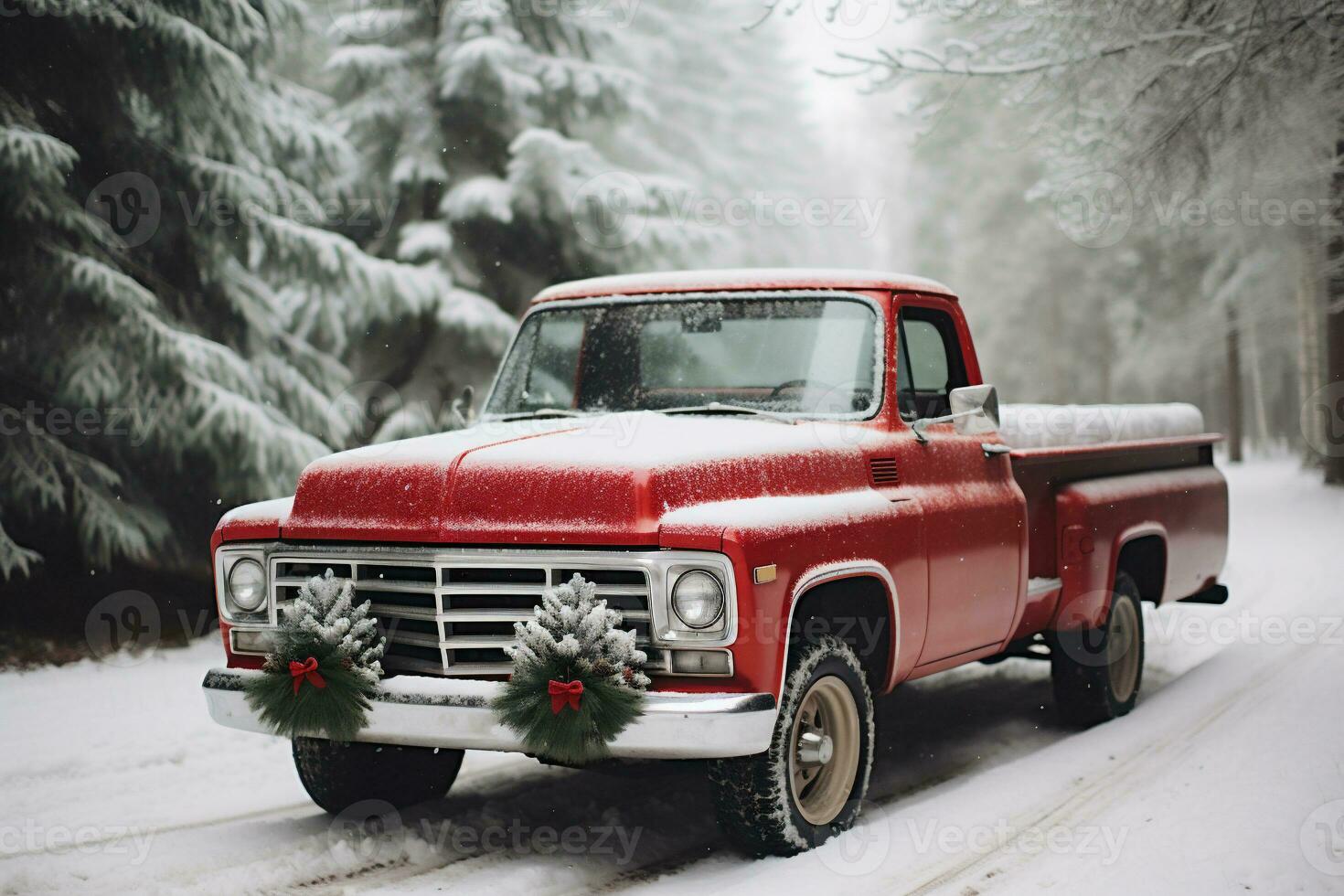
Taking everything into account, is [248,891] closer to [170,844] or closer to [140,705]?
[170,844]

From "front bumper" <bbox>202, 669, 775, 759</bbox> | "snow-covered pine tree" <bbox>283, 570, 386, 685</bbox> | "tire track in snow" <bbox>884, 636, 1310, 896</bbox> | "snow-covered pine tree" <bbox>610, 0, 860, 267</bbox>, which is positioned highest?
"snow-covered pine tree" <bbox>610, 0, 860, 267</bbox>

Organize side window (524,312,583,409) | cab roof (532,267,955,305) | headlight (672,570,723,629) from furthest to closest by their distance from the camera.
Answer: side window (524,312,583,409), cab roof (532,267,955,305), headlight (672,570,723,629)

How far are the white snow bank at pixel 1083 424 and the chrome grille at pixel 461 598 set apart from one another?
2725 millimetres

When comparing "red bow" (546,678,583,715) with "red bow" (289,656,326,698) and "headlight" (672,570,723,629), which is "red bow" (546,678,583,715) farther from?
"red bow" (289,656,326,698)

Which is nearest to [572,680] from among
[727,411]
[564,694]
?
[564,694]

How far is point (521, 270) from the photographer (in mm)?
14586

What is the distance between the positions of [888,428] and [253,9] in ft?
23.5

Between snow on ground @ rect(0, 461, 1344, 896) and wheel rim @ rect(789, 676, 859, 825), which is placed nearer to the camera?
snow on ground @ rect(0, 461, 1344, 896)

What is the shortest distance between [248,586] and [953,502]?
3.05 meters

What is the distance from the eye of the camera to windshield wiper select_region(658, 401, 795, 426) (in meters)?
5.57

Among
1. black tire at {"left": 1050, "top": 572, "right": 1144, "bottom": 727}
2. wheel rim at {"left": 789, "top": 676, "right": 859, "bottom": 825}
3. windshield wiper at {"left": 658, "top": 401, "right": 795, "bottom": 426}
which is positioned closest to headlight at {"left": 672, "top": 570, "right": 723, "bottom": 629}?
wheel rim at {"left": 789, "top": 676, "right": 859, "bottom": 825}

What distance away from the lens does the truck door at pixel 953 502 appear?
5762 millimetres

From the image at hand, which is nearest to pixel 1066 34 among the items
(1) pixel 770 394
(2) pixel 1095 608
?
(2) pixel 1095 608

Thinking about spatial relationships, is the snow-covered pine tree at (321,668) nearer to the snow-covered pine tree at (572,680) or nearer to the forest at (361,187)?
the snow-covered pine tree at (572,680)
